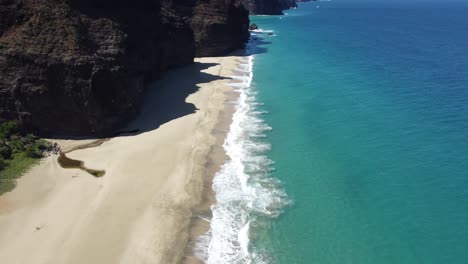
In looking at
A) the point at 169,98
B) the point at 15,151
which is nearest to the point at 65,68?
the point at 15,151

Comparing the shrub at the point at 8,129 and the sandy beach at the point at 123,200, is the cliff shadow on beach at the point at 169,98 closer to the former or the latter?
the sandy beach at the point at 123,200

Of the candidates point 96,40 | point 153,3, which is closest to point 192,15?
point 153,3

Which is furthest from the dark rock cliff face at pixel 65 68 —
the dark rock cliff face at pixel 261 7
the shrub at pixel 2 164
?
the dark rock cliff face at pixel 261 7

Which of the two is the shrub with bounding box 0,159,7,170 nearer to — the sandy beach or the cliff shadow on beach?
the sandy beach

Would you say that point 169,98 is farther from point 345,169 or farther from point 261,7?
point 261,7

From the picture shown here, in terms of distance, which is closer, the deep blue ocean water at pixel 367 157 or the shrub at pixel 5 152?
the deep blue ocean water at pixel 367 157

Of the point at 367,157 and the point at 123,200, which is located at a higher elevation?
the point at 367,157
